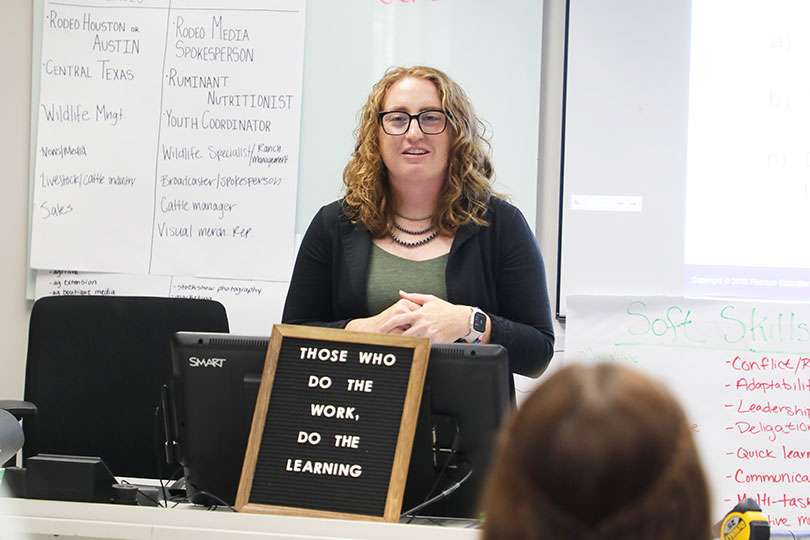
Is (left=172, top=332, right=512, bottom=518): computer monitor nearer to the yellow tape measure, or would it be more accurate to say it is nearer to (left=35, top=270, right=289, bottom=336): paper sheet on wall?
the yellow tape measure

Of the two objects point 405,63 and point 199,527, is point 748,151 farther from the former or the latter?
point 199,527

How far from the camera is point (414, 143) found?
1955 millimetres

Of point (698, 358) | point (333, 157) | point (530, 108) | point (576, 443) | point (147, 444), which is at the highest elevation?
point (530, 108)

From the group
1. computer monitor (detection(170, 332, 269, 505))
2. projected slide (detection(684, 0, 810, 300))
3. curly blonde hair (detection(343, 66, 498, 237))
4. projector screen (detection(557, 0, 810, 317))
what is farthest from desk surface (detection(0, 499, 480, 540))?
projected slide (detection(684, 0, 810, 300))

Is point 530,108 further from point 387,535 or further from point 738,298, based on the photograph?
point 387,535

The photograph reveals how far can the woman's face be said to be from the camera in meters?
1.95

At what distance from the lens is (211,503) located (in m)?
1.42

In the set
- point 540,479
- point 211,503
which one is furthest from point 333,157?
point 540,479

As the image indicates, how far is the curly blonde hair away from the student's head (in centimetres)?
149

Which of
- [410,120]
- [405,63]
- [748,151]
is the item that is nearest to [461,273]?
[410,120]

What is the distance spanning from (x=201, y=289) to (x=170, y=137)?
0.56 metres

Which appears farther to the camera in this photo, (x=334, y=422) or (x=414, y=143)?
(x=414, y=143)

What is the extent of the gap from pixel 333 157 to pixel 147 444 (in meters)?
1.24

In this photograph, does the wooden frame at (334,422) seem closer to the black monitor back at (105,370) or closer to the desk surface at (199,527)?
the desk surface at (199,527)
